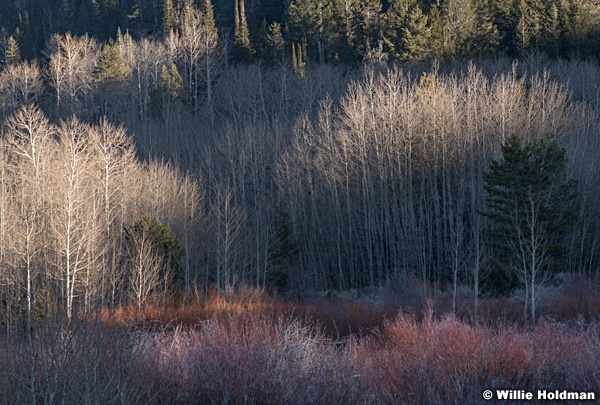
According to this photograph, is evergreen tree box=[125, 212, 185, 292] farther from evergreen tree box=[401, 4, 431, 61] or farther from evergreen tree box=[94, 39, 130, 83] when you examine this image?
evergreen tree box=[94, 39, 130, 83]

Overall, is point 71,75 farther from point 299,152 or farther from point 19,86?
point 299,152

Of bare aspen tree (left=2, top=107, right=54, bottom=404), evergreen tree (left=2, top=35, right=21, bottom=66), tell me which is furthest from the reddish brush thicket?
evergreen tree (left=2, top=35, right=21, bottom=66)

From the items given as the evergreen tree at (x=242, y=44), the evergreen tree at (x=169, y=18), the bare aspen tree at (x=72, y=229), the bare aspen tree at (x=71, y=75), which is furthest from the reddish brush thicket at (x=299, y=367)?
the evergreen tree at (x=169, y=18)

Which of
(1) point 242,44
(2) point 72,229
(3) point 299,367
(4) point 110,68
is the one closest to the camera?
(3) point 299,367

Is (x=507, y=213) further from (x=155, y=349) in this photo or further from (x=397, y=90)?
(x=155, y=349)

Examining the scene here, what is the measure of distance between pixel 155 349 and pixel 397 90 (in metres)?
32.5

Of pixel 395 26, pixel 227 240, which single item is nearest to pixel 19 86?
pixel 395 26

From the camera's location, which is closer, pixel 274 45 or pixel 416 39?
pixel 416 39

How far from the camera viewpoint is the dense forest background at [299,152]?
3067 cm

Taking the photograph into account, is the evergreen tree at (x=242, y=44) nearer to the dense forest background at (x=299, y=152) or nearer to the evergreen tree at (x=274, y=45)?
the dense forest background at (x=299, y=152)

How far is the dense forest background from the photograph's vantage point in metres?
30.7

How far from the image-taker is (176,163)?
43781mm

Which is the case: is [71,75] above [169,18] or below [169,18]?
below

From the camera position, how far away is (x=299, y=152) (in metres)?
42.6
